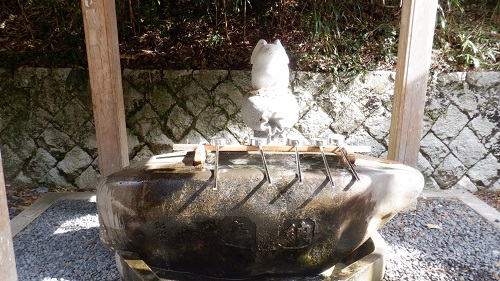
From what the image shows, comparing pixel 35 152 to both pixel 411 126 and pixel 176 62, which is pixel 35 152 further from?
pixel 411 126

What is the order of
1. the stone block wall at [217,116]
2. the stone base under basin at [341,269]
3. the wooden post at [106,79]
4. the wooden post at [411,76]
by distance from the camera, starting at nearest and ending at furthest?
the stone base under basin at [341,269], the wooden post at [106,79], the wooden post at [411,76], the stone block wall at [217,116]

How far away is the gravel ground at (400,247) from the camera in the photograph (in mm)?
2307

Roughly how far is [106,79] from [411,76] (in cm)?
232

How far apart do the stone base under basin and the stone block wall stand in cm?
189

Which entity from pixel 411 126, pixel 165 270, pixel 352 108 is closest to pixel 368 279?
pixel 165 270

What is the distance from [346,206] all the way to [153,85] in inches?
101

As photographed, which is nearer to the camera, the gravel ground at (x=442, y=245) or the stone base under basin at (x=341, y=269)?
the stone base under basin at (x=341, y=269)

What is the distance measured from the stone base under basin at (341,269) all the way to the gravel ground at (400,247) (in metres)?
0.23

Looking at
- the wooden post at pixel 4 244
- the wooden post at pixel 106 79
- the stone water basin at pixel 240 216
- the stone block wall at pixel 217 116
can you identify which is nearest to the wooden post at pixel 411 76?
the stone block wall at pixel 217 116

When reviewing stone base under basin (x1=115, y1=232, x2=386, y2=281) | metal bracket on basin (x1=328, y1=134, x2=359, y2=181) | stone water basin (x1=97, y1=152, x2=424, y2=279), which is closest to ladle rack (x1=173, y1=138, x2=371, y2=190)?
metal bracket on basin (x1=328, y1=134, x2=359, y2=181)

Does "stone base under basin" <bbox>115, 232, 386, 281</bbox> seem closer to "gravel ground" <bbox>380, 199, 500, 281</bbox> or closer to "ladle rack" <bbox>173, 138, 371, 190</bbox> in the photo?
"gravel ground" <bbox>380, 199, 500, 281</bbox>

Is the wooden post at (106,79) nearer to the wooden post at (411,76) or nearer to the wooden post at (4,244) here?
the wooden post at (4,244)

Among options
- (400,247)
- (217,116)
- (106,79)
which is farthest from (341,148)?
(217,116)

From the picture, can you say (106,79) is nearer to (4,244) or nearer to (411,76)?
(4,244)
